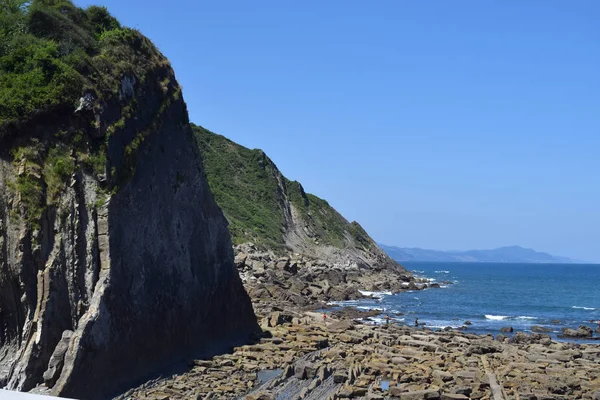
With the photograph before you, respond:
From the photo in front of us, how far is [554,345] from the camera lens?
38.3 metres

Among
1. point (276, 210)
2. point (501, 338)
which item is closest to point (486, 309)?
point (501, 338)

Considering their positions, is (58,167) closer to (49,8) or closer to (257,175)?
(49,8)

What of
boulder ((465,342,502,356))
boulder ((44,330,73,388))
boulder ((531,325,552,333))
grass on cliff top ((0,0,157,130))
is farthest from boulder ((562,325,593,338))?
boulder ((44,330,73,388))

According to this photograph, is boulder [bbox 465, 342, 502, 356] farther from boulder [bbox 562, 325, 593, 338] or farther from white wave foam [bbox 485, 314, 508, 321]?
white wave foam [bbox 485, 314, 508, 321]

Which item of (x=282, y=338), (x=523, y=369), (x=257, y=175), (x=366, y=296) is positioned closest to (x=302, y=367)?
(x=282, y=338)

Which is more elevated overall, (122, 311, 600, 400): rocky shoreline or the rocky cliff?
the rocky cliff

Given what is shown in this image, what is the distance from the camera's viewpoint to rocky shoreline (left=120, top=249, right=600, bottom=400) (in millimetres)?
→ 24359

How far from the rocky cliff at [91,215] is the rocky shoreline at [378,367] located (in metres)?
2.18

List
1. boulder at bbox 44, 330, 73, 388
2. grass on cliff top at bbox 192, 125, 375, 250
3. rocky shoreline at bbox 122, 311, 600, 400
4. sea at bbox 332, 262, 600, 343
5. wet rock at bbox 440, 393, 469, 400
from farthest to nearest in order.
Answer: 1. grass on cliff top at bbox 192, 125, 375, 250
2. sea at bbox 332, 262, 600, 343
3. rocky shoreline at bbox 122, 311, 600, 400
4. wet rock at bbox 440, 393, 469, 400
5. boulder at bbox 44, 330, 73, 388

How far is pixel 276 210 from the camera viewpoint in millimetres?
104938

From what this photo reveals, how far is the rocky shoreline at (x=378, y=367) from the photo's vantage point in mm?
24359

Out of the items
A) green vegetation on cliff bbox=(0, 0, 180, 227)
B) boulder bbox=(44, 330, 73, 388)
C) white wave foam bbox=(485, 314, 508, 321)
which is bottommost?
white wave foam bbox=(485, 314, 508, 321)

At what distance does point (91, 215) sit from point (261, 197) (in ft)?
275

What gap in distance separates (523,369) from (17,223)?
21.5 metres
